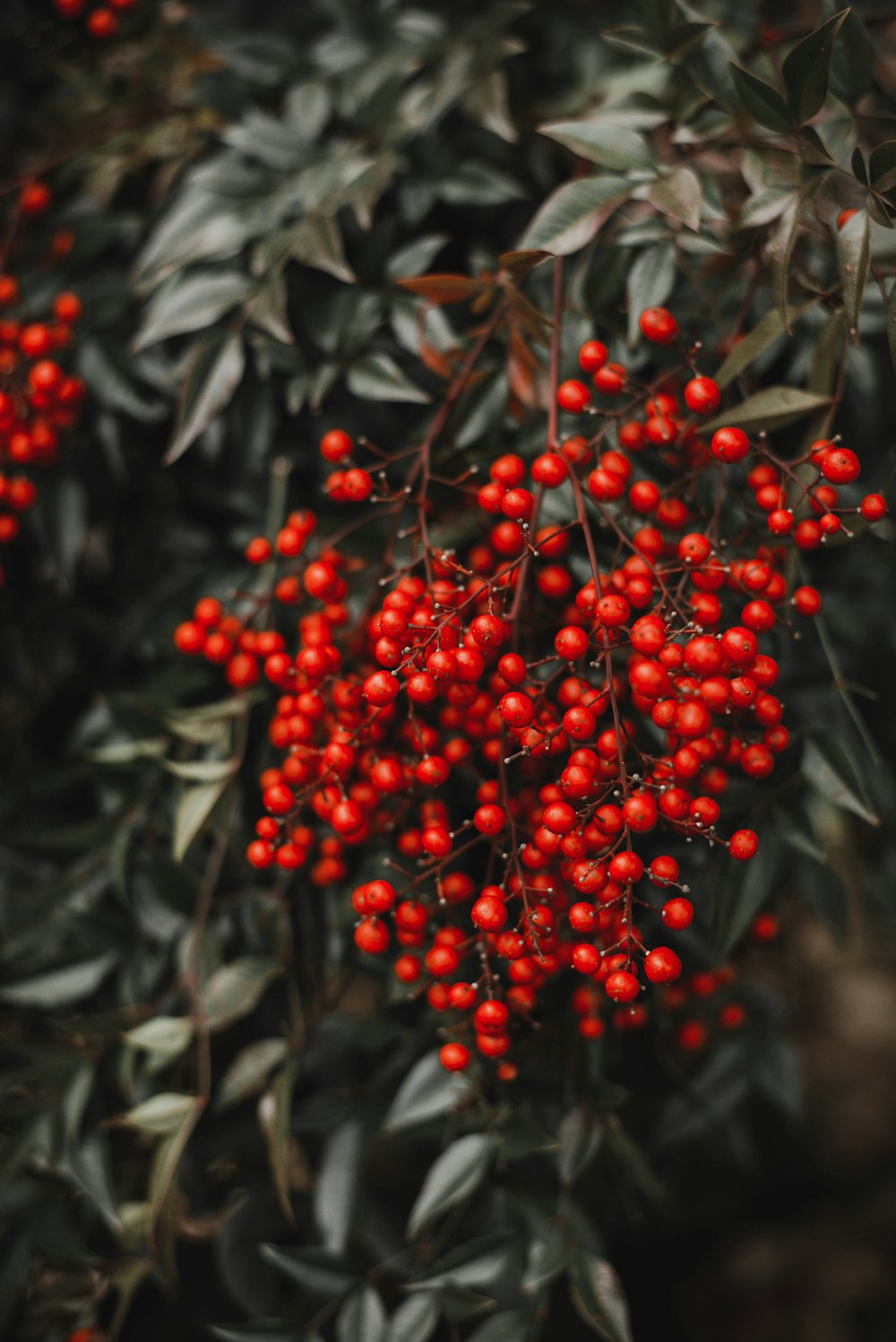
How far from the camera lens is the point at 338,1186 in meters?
1.12

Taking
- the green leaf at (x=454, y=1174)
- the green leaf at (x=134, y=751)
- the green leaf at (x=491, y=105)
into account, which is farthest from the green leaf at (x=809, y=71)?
the green leaf at (x=454, y=1174)

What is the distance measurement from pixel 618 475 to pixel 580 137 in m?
0.37

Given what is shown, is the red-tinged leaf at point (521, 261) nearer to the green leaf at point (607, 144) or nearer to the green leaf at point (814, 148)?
the green leaf at point (607, 144)

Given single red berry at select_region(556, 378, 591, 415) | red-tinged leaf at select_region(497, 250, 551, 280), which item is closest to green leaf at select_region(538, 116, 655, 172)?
red-tinged leaf at select_region(497, 250, 551, 280)

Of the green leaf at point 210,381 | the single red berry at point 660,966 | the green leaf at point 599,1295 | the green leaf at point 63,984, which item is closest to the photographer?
the single red berry at point 660,966

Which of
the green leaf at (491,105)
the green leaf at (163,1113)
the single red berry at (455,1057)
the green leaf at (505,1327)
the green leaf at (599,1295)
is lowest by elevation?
the green leaf at (505,1327)

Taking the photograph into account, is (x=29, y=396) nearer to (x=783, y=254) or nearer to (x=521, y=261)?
(x=521, y=261)

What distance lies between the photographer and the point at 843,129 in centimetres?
95

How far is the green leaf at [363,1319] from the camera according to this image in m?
1.03

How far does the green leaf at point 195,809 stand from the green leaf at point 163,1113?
28 cm

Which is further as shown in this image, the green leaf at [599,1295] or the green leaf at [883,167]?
the green leaf at [599,1295]

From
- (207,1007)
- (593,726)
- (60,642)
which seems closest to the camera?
(593,726)

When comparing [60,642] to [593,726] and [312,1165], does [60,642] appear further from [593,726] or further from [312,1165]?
[593,726]

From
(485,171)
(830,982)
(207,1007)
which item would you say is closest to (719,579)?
(485,171)
